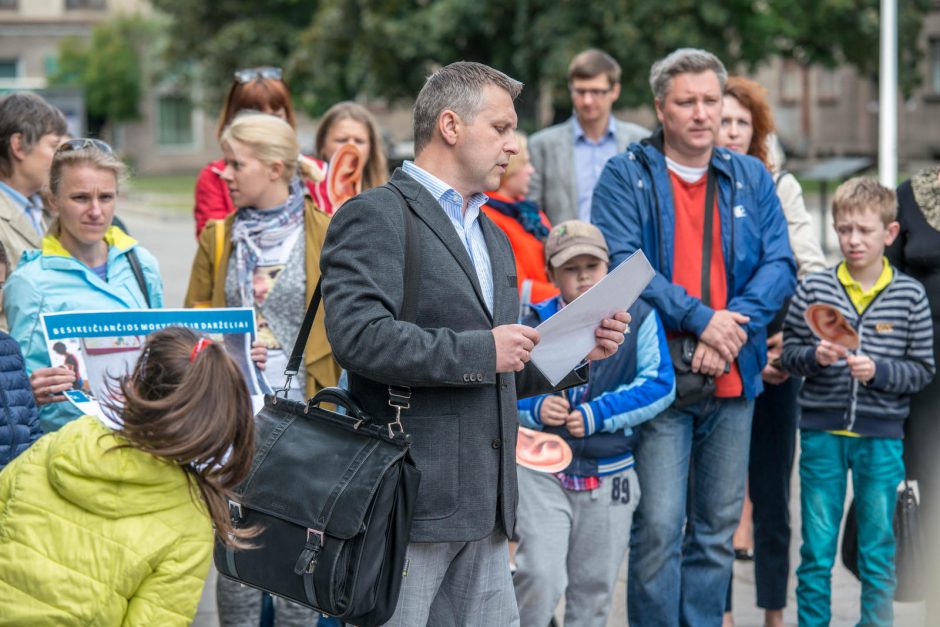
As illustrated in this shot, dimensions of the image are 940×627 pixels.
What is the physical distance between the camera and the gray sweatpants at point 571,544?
4.50 metres

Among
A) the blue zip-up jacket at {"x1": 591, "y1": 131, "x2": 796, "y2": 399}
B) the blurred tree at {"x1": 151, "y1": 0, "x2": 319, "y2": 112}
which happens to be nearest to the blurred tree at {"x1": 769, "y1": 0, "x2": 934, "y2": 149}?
the blurred tree at {"x1": 151, "y1": 0, "x2": 319, "y2": 112}

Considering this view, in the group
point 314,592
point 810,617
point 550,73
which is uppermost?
point 550,73

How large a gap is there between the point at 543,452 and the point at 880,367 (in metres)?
1.43

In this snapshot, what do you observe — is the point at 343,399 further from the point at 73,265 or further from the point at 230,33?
the point at 230,33

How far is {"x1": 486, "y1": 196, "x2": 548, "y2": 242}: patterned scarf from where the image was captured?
5.54m

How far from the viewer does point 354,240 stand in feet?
10.7

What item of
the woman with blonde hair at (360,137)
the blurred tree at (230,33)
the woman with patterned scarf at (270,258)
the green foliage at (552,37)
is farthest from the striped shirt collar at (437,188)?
the blurred tree at (230,33)

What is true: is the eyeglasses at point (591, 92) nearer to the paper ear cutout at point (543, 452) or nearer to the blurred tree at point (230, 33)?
the paper ear cutout at point (543, 452)

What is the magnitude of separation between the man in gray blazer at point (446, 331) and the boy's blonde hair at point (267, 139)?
1442mm

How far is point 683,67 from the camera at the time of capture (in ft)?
15.6

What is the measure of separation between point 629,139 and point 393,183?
3.53 m

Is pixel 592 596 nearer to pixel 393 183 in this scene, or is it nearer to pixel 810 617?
pixel 810 617

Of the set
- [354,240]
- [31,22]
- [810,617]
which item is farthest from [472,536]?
[31,22]

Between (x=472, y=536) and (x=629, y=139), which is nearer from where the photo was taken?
(x=472, y=536)
